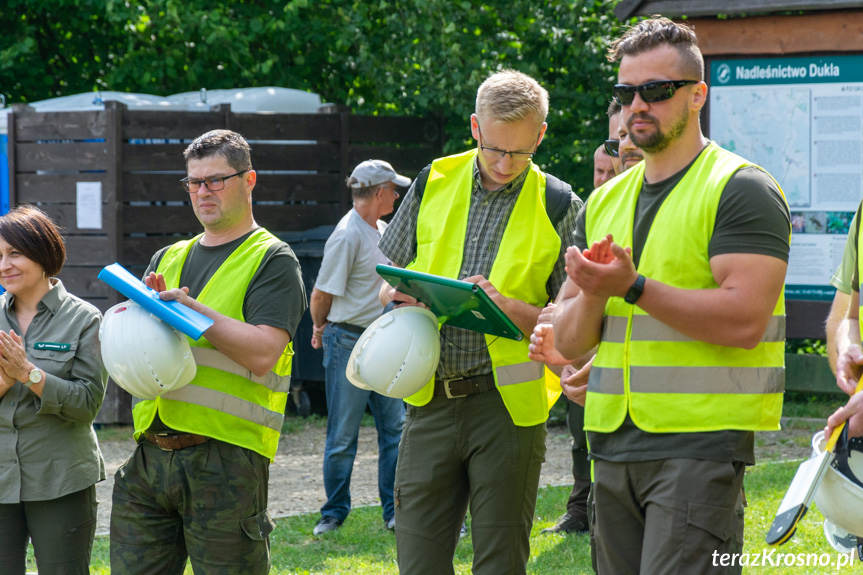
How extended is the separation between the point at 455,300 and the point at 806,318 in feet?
18.8

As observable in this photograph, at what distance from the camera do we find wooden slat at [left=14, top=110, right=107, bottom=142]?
9.74 metres

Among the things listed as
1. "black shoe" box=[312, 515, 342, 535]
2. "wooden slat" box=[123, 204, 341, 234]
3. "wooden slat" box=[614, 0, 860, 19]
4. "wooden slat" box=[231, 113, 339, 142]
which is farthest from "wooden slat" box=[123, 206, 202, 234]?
"wooden slat" box=[614, 0, 860, 19]

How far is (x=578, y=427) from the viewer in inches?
234

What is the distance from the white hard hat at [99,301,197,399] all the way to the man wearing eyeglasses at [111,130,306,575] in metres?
0.14

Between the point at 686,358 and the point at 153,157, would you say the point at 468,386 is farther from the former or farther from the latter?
the point at 153,157

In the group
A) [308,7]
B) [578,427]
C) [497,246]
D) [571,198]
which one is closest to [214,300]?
[497,246]

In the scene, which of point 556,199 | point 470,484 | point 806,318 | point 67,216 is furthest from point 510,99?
point 67,216

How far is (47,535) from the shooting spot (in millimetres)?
4117

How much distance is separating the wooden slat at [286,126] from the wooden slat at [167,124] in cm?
27

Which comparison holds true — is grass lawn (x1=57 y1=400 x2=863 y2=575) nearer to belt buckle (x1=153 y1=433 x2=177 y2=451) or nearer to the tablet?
belt buckle (x1=153 y1=433 x2=177 y2=451)

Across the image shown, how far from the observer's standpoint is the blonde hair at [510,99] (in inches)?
144

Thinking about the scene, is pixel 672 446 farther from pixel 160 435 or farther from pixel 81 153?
pixel 81 153

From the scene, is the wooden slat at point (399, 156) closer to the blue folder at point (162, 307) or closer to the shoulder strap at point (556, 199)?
the shoulder strap at point (556, 199)

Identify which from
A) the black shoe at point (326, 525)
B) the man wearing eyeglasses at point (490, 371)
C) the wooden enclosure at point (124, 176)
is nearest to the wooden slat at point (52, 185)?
the wooden enclosure at point (124, 176)
